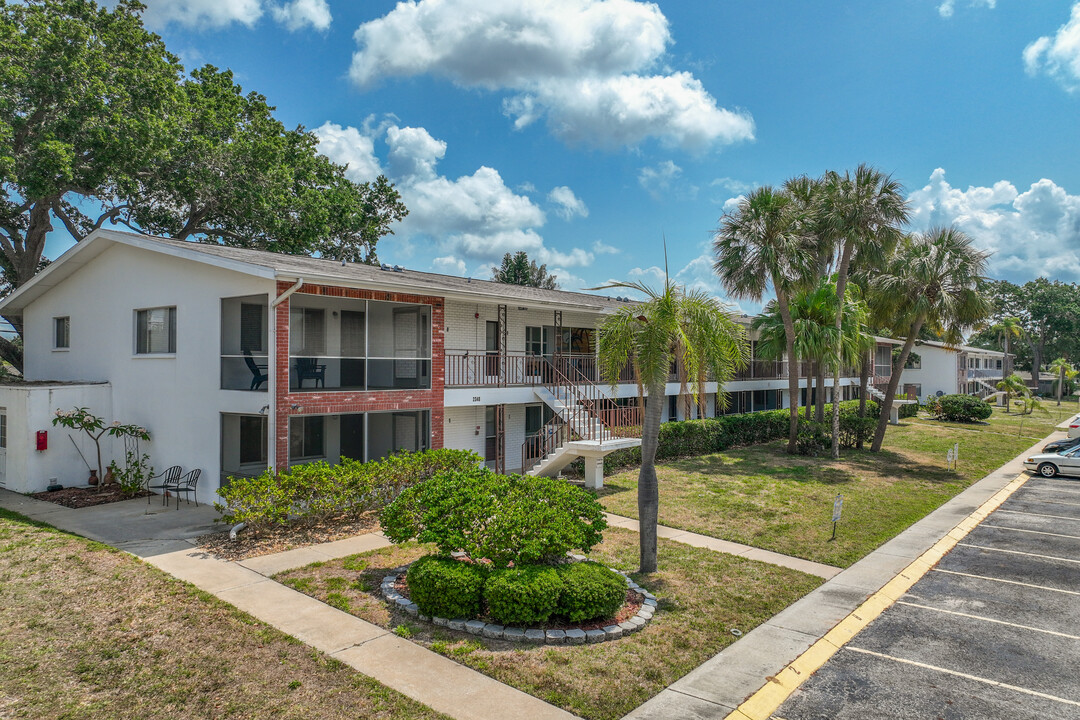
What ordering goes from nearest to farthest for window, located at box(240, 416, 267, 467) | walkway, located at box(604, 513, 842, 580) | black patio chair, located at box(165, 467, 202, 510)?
walkway, located at box(604, 513, 842, 580), black patio chair, located at box(165, 467, 202, 510), window, located at box(240, 416, 267, 467)

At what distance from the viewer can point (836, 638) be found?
7719mm

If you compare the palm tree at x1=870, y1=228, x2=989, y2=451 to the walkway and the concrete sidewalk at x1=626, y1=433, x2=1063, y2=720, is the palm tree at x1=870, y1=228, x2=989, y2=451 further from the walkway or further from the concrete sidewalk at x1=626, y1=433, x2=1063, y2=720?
the walkway

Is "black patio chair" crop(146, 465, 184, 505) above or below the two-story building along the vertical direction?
below

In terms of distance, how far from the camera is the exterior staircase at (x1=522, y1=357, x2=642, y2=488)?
1648cm

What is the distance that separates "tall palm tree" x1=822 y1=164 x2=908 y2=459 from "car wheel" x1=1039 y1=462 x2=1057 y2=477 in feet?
23.3

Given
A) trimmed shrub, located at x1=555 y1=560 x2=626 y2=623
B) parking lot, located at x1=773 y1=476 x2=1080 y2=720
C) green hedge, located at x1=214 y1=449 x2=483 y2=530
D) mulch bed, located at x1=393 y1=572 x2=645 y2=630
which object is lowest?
parking lot, located at x1=773 y1=476 x2=1080 y2=720

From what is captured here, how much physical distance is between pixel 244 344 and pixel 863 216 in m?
20.3

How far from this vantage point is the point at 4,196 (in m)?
23.3

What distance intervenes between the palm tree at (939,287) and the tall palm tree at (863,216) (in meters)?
1.32

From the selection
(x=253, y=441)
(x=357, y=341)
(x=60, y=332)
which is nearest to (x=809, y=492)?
(x=357, y=341)

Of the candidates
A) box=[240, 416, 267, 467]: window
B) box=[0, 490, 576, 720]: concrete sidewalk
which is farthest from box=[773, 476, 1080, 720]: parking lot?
box=[240, 416, 267, 467]: window

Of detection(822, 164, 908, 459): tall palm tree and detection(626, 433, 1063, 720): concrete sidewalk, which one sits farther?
detection(822, 164, 908, 459): tall palm tree

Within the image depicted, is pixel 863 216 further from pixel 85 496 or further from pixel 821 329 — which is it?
pixel 85 496

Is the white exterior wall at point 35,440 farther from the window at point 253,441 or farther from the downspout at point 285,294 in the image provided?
the downspout at point 285,294
